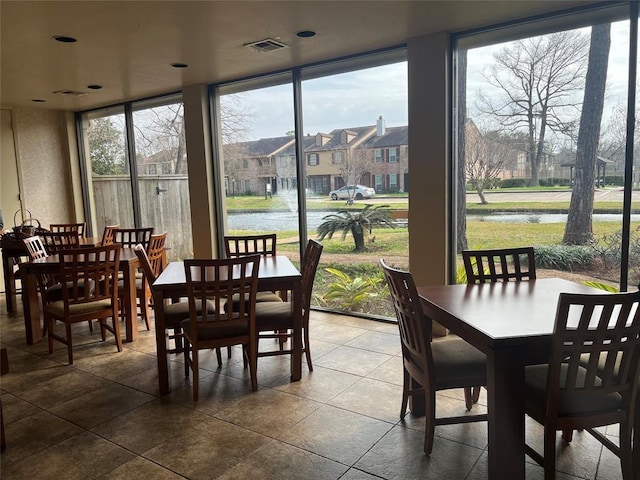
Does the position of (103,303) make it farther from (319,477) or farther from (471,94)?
(471,94)

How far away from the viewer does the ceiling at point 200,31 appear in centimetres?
312

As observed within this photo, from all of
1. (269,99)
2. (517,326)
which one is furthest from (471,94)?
(517,326)

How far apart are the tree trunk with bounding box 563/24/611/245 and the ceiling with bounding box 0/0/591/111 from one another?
0.34 m

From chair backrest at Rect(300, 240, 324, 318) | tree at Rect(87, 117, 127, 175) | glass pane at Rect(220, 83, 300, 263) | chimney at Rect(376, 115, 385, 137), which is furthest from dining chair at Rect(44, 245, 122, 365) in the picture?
tree at Rect(87, 117, 127, 175)

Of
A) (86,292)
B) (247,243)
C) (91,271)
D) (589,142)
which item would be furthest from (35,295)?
(589,142)

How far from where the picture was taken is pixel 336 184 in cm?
470

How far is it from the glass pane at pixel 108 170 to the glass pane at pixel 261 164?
1.94 m

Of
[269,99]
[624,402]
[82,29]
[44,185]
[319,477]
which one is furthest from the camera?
[44,185]

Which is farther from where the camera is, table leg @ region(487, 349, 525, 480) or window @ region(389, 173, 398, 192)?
window @ region(389, 173, 398, 192)

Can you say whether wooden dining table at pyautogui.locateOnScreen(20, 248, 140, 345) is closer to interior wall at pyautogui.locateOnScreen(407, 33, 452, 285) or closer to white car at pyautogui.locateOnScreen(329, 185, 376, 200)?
white car at pyautogui.locateOnScreen(329, 185, 376, 200)

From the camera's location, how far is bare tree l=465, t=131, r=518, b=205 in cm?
381

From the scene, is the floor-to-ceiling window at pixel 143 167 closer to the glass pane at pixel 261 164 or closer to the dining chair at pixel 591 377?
the glass pane at pixel 261 164

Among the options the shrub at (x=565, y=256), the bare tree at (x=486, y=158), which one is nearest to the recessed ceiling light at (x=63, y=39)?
the bare tree at (x=486, y=158)

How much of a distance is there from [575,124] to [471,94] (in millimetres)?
850
